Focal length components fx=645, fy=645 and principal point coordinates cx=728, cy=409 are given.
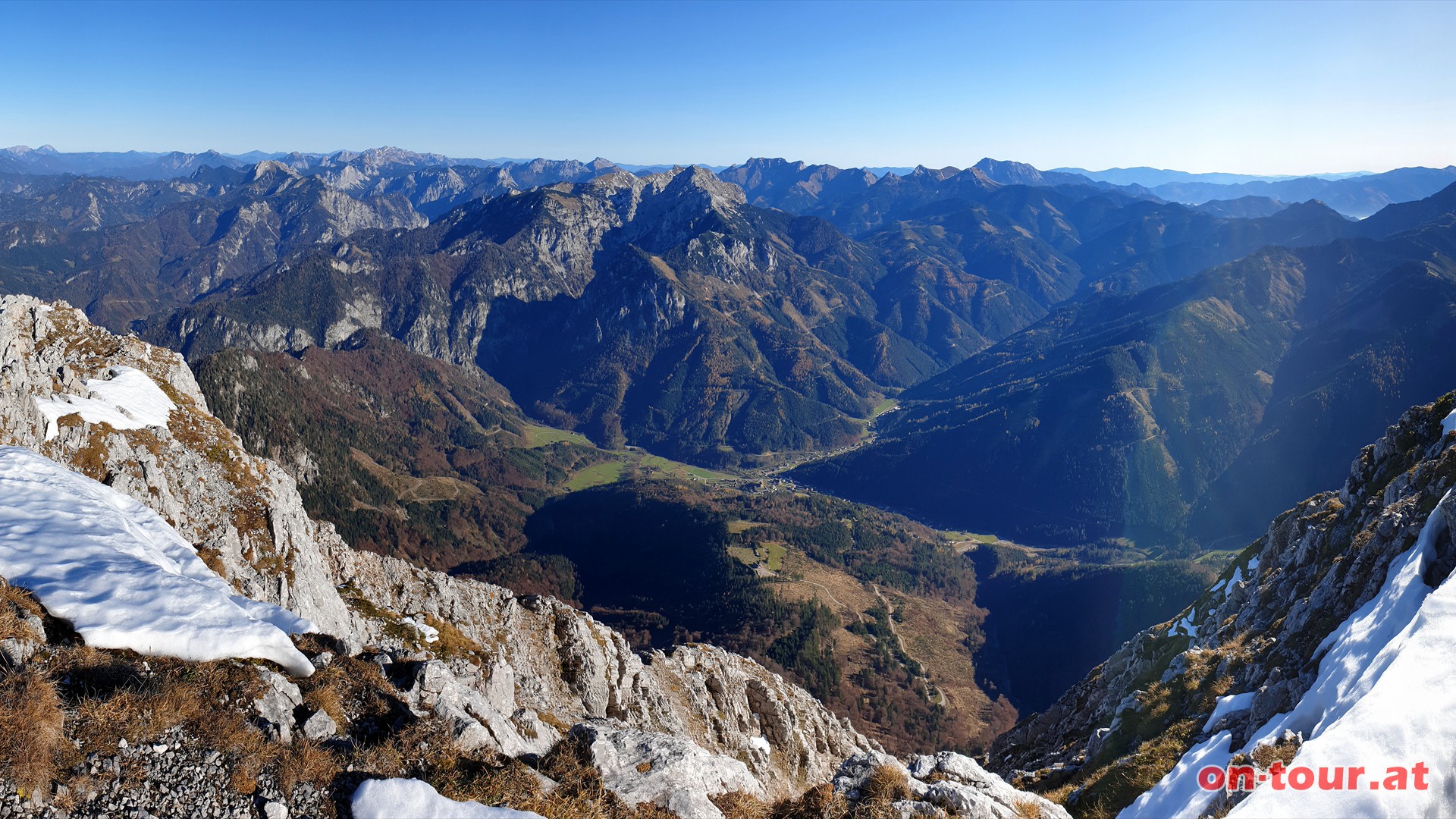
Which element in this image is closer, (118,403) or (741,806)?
(741,806)

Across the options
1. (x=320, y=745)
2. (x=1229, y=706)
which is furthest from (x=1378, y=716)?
(x=320, y=745)

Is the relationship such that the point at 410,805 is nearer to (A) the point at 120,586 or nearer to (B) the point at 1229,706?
(A) the point at 120,586

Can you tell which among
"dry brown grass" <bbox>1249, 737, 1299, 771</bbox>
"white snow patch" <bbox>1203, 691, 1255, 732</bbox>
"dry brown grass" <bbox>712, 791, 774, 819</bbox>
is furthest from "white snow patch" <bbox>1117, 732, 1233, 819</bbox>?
"dry brown grass" <bbox>712, 791, 774, 819</bbox>

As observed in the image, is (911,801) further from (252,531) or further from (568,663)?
(252,531)

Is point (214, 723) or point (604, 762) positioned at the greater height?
point (214, 723)

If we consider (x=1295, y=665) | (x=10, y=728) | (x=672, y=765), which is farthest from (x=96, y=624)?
(x=1295, y=665)

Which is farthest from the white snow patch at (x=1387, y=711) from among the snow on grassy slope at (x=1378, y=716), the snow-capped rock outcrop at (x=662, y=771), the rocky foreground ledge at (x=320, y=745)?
the snow-capped rock outcrop at (x=662, y=771)

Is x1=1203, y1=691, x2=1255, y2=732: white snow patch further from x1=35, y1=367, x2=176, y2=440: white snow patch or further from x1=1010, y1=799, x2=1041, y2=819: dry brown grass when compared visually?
x1=35, y1=367, x2=176, y2=440: white snow patch
